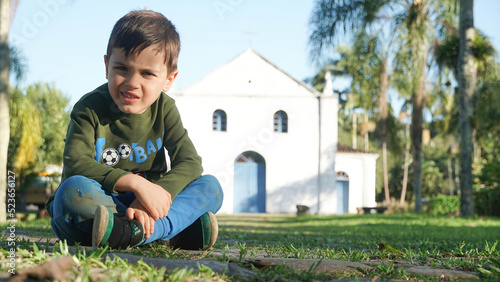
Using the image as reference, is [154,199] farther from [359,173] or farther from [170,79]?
[359,173]

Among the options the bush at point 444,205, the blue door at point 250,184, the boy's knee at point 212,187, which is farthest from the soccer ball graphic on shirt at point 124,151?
the bush at point 444,205

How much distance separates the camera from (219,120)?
2483 cm

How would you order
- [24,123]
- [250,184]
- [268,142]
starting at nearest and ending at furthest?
[24,123]
[268,142]
[250,184]

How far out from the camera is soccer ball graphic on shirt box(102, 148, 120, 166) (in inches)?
107

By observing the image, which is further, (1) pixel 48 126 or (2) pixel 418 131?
(1) pixel 48 126

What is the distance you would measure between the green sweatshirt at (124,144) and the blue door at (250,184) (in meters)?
22.1

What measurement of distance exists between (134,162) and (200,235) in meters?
0.55

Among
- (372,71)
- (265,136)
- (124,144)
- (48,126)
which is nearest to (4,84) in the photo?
(124,144)

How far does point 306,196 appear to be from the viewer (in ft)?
81.9

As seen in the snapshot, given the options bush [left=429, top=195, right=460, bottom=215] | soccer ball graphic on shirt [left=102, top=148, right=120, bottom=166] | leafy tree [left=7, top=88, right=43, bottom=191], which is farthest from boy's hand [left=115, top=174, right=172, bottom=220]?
bush [left=429, top=195, right=460, bottom=215]

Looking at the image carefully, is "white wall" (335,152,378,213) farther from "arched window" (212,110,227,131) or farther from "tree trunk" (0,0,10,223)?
"tree trunk" (0,0,10,223)

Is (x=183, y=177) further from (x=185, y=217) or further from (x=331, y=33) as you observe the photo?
(x=331, y=33)

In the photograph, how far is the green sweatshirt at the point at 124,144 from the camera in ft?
8.35

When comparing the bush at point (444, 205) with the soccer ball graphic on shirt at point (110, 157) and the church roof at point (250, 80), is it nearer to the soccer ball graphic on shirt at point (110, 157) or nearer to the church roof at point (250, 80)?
the church roof at point (250, 80)
